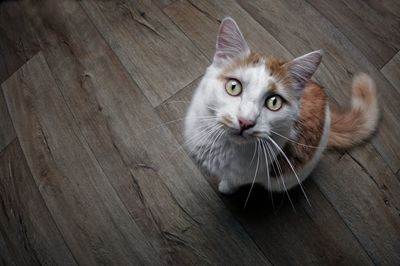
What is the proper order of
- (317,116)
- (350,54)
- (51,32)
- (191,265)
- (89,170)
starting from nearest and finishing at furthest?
1. (317,116)
2. (191,265)
3. (89,170)
4. (350,54)
5. (51,32)

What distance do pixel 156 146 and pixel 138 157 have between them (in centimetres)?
8

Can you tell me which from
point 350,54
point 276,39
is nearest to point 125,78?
point 276,39

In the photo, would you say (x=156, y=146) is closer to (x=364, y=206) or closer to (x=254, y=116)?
(x=254, y=116)

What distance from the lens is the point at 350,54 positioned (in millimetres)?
1374

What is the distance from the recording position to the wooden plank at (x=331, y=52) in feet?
4.18

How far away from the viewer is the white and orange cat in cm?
75

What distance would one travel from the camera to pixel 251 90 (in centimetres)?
75

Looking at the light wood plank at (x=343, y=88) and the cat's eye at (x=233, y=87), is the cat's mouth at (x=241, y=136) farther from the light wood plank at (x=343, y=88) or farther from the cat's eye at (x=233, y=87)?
the light wood plank at (x=343, y=88)

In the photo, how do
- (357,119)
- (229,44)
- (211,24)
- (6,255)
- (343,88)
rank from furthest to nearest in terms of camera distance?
(211,24) < (343,88) < (6,255) < (357,119) < (229,44)

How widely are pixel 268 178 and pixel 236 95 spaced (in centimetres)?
30

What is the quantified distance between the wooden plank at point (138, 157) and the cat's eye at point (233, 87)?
0.54 m

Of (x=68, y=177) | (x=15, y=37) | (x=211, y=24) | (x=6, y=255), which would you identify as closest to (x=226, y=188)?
(x=68, y=177)

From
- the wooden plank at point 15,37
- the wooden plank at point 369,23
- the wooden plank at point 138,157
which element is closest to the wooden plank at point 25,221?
the wooden plank at point 138,157

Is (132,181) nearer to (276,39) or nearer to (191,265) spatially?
(191,265)
